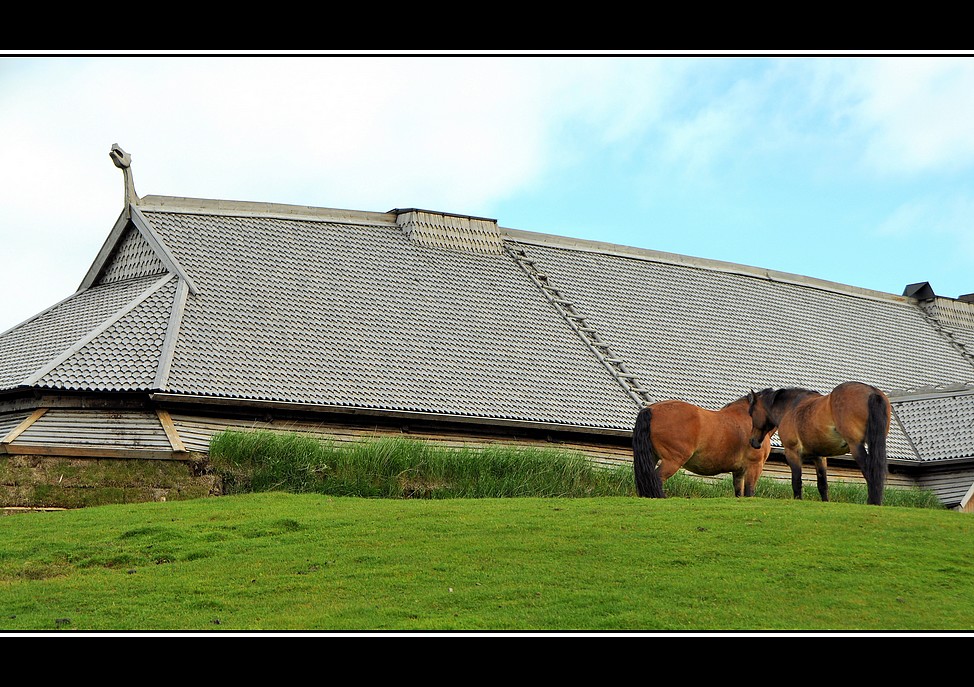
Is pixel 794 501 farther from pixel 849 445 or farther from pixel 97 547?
pixel 97 547

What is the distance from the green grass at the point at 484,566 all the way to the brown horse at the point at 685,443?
3.21 feet

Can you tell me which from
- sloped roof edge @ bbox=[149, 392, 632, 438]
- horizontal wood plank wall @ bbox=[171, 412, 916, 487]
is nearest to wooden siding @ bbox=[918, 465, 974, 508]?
horizontal wood plank wall @ bbox=[171, 412, 916, 487]

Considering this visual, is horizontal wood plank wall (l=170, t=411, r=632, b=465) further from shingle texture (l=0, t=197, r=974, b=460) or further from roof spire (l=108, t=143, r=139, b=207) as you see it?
roof spire (l=108, t=143, r=139, b=207)

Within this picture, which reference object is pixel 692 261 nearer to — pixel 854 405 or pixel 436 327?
pixel 436 327

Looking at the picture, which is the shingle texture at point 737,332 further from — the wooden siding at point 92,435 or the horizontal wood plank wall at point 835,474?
the wooden siding at point 92,435

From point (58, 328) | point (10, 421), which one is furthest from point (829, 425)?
point (58, 328)

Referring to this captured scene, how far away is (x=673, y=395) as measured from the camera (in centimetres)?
2800

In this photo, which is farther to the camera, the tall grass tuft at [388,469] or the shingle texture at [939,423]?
the shingle texture at [939,423]

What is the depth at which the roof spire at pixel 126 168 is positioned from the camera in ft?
84.6

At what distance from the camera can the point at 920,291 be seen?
4056 centimetres

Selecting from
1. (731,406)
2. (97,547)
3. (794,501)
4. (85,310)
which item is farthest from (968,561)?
(85,310)

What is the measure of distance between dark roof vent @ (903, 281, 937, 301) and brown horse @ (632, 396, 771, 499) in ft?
78.3

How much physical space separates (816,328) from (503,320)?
441 inches

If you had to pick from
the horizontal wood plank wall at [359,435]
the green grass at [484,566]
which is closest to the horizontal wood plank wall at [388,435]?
the horizontal wood plank wall at [359,435]
